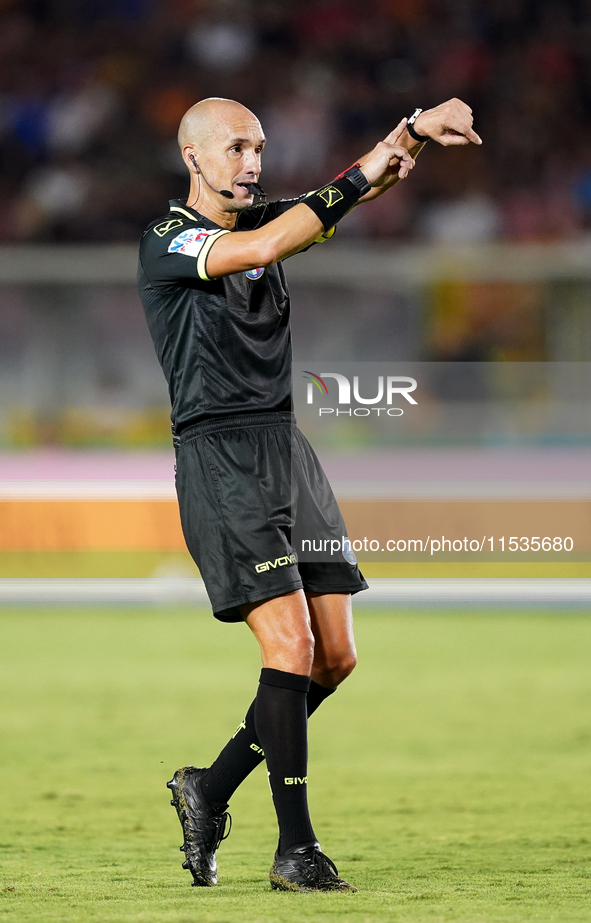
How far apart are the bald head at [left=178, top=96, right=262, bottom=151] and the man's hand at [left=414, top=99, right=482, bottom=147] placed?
40cm

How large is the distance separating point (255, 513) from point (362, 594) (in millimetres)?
5385

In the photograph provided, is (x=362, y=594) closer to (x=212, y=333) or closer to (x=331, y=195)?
(x=212, y=333)

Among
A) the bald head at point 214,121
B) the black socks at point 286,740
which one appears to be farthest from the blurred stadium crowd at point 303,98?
the black socks at point 286,740

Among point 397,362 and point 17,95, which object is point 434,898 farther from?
point 17,95

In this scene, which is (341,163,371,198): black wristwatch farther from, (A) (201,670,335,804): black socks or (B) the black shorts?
(A) (201,670,335,804): black socks

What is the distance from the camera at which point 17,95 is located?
11.2 metres

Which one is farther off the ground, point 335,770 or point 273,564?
point 273,564

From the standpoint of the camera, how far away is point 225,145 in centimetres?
304

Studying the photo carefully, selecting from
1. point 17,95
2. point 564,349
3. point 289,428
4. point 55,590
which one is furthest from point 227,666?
point 17,95

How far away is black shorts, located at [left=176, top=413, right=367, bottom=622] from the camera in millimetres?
2938

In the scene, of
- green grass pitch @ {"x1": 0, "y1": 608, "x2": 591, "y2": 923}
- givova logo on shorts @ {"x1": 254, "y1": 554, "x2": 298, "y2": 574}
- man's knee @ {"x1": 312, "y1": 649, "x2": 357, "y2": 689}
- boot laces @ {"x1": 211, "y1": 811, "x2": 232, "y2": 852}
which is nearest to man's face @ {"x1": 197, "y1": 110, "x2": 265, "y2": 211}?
givova logo on shorts @ {"x1": 254, "y1": 554, "x2": 298, "y2": 574}

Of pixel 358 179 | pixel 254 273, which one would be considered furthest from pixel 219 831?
pixel 358 179

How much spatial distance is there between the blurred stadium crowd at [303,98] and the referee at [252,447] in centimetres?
706

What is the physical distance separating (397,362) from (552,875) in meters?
5.10
